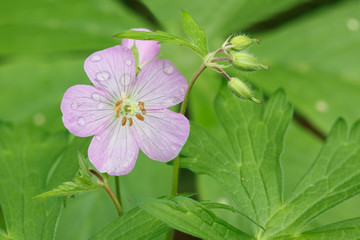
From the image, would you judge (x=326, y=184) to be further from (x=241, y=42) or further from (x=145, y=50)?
(x=145, y=50)

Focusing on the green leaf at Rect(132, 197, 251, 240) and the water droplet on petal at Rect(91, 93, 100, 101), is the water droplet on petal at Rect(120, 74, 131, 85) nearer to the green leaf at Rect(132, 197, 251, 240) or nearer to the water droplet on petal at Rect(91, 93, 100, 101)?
the water droplet on petal at Rect(91, 93, 100, 101)

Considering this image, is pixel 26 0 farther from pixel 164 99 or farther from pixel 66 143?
pixel 164 99

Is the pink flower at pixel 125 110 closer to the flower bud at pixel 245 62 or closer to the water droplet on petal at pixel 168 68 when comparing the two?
the water droplet on petal at pixel 168 68

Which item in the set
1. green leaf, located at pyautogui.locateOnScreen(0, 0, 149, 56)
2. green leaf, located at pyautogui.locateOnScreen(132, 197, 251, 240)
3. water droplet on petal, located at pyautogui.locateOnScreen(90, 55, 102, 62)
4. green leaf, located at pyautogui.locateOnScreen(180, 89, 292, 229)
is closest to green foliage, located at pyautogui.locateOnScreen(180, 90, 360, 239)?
green leaf, located at pyautogui.locateOnScreen(180, 89, 292, 229)

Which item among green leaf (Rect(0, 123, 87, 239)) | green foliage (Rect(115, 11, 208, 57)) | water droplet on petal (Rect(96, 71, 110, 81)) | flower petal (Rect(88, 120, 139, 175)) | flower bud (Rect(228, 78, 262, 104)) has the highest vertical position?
green foliage (Rect(115, 11, 208, 57))

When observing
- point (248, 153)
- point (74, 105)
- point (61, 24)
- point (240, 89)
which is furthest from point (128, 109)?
point (61, 24)

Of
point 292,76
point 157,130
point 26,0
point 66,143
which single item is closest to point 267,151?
point 157,130

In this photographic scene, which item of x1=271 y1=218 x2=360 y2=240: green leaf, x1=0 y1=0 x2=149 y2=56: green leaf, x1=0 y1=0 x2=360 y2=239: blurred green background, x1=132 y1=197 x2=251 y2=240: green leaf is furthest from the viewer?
x1=0 y1=0 x2=149 y2=56: green leaf
